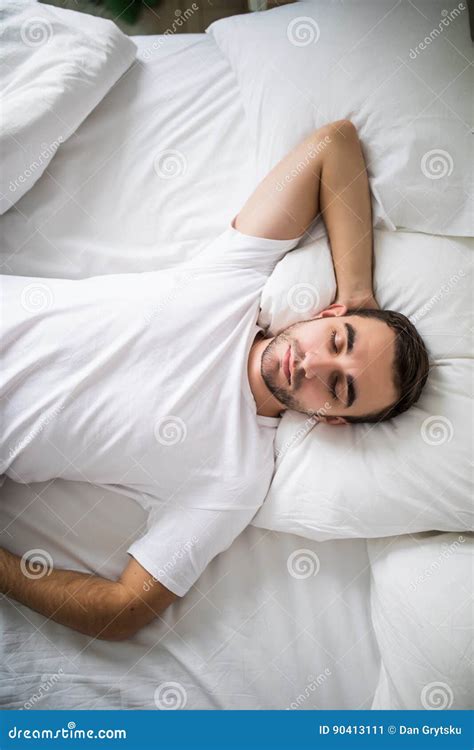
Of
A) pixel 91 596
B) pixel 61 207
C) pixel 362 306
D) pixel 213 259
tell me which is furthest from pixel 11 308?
pixel 362 306

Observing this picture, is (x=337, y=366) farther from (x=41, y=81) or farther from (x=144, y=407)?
(x=41, y=81)

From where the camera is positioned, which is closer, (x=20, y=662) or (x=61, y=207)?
(x=20, y=662)

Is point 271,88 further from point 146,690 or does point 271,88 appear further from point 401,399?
point 146,690

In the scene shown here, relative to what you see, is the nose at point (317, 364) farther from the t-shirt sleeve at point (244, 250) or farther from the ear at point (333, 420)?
the t-shirt sleeve at point (244, 250)

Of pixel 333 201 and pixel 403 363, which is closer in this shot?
pixel 403 363

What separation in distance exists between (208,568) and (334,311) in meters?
0.51

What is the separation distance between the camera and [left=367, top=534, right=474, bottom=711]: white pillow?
98 centimetres

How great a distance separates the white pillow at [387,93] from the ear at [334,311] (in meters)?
0.19

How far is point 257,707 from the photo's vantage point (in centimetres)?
105

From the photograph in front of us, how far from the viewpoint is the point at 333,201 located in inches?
45.7

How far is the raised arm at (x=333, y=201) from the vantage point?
1.14 m

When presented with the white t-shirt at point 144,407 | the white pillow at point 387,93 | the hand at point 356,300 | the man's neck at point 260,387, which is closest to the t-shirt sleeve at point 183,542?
the white t-shirt at point 144,407

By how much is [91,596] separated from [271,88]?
958 millimetres

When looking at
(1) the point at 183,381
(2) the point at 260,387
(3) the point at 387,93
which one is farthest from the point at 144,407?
(3) the point at 387,93
